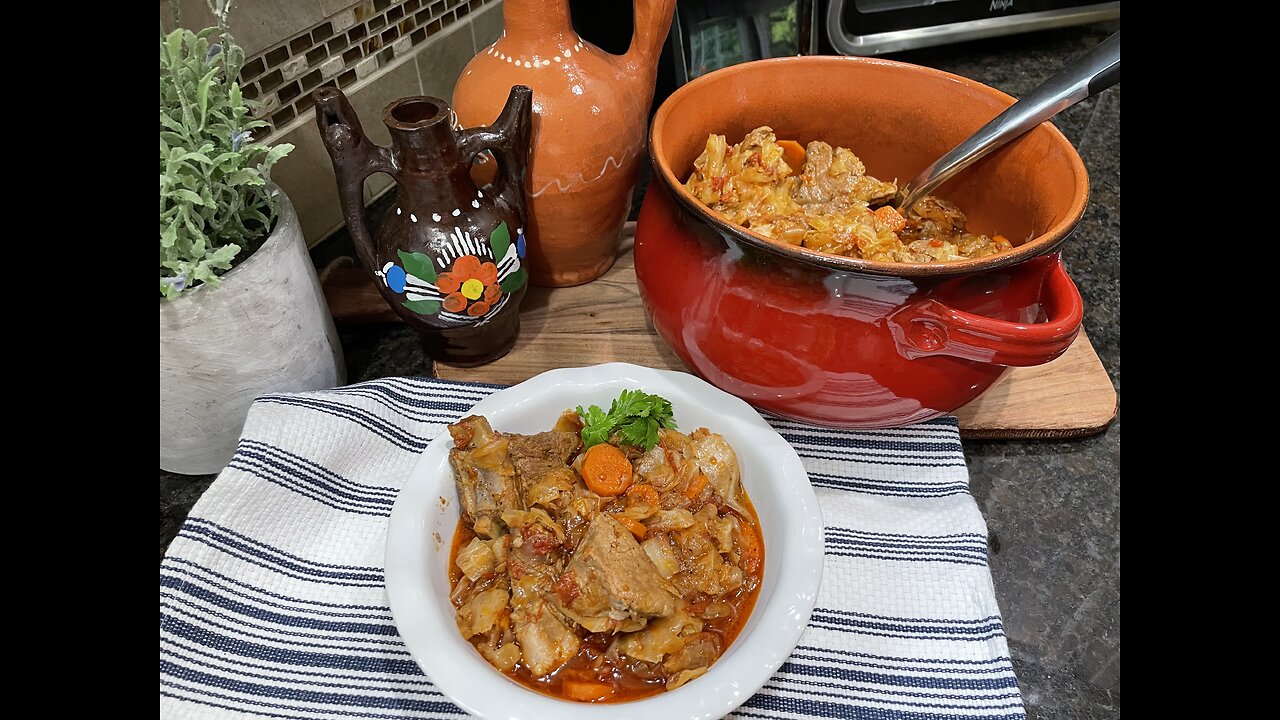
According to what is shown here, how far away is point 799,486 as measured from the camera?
89cm

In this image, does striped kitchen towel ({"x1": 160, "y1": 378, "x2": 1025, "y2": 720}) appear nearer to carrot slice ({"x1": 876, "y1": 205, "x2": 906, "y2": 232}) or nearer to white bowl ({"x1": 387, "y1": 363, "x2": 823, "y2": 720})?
white bowl ({"x1": 387, "y1": 363, "x2": 823, "y2": 720})

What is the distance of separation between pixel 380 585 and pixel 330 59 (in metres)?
0.90

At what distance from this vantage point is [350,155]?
1.01 metres

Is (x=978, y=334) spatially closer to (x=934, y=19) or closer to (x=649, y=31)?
(x=649, y=31)

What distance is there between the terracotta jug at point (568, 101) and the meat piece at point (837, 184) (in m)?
0.27

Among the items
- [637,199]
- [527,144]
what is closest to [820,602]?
[527,144]

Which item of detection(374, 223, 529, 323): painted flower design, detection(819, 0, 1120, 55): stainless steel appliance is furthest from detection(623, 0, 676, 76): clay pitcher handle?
detection(819, 0, 1120, 55): stainless steel appliance

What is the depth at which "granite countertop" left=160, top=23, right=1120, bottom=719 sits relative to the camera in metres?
0.85

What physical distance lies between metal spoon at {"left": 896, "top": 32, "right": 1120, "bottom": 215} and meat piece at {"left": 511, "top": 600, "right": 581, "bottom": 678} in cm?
83

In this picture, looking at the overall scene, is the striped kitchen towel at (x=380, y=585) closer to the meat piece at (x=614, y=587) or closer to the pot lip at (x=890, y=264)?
the meat piece at (x=614, y=587)

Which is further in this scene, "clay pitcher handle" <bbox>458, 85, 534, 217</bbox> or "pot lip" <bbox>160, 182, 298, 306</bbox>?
"clay pitcher handle" <bbox>458, 85, 534, 217</bbox>

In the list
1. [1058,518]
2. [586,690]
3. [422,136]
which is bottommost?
[1058,518]

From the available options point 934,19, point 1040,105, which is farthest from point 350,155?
point 934,19

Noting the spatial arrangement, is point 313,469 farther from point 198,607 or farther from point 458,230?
point 458,230
